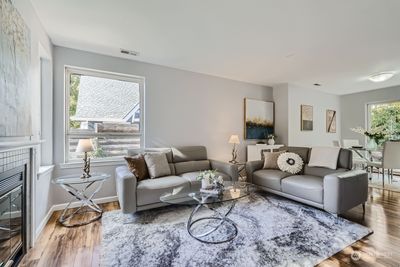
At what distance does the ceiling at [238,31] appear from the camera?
210 centimetres

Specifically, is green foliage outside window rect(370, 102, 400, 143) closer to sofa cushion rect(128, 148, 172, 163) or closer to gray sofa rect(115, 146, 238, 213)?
gray sofa rect(115, 146, 238, 213)

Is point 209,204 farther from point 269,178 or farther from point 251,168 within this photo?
point 251,168

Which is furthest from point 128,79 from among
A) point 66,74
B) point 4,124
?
point 4,124

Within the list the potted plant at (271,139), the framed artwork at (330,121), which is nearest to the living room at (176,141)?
the potted plant at (271,139)

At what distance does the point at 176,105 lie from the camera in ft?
13.3

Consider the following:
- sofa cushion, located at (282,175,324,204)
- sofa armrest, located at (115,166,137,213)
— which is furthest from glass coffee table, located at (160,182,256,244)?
sofa cushion, located at (282,175,324,204)

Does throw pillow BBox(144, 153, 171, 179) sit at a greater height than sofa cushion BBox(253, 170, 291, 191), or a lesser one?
greater

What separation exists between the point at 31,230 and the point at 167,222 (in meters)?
1.44

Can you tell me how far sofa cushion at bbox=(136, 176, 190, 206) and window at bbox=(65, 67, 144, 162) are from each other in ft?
3.69

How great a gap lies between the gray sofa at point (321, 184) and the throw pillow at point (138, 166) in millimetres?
1974

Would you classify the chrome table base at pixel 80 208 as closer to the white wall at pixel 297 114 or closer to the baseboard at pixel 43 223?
the baseboard at pixel 43 223

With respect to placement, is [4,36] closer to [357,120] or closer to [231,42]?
[231,42]

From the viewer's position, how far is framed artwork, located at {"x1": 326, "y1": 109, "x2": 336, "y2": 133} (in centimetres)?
625

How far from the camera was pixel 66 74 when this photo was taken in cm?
317
